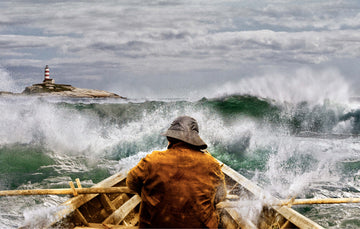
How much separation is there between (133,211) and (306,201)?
2.40 m

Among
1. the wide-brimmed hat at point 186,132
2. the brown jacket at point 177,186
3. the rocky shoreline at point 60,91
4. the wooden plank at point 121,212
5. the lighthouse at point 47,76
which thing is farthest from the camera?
the rocky shoreline at point 60,91

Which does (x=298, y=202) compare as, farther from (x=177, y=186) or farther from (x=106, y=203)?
(x=106, y=203)

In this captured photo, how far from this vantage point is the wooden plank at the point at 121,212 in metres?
3.96

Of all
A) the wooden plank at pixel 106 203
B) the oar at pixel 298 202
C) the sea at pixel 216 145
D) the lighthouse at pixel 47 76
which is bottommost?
the lighthouse at pixel 47 76

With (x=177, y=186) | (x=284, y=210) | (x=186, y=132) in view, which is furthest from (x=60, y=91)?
(x=177, y=186)

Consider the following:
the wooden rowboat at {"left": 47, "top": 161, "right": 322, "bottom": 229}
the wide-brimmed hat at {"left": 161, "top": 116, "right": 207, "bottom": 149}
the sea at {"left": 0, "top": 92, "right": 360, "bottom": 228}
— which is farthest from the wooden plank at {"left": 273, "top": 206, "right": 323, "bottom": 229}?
the wide-brimmed hat at {"left": 161, "top": 116, "right": 207, "bottom": 149}

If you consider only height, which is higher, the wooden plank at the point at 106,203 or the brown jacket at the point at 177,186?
the brown jacket at the point at 177,186

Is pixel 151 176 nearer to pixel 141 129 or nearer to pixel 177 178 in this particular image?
pixel 177 178

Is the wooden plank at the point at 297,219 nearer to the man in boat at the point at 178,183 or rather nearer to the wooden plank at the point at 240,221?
the wooden plank at the point at 240,221

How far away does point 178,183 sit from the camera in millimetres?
2404

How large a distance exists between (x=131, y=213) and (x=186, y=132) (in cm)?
246

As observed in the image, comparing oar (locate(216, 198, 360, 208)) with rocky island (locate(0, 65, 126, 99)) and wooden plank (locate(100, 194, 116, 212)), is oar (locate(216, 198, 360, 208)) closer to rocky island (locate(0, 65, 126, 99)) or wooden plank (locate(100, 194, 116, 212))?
wooden plank (locate(100, 194, 116, 212))

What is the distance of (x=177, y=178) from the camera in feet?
7.91

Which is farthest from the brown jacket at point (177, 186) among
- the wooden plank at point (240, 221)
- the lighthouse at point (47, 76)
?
the lighthouse at point (47, 76)
